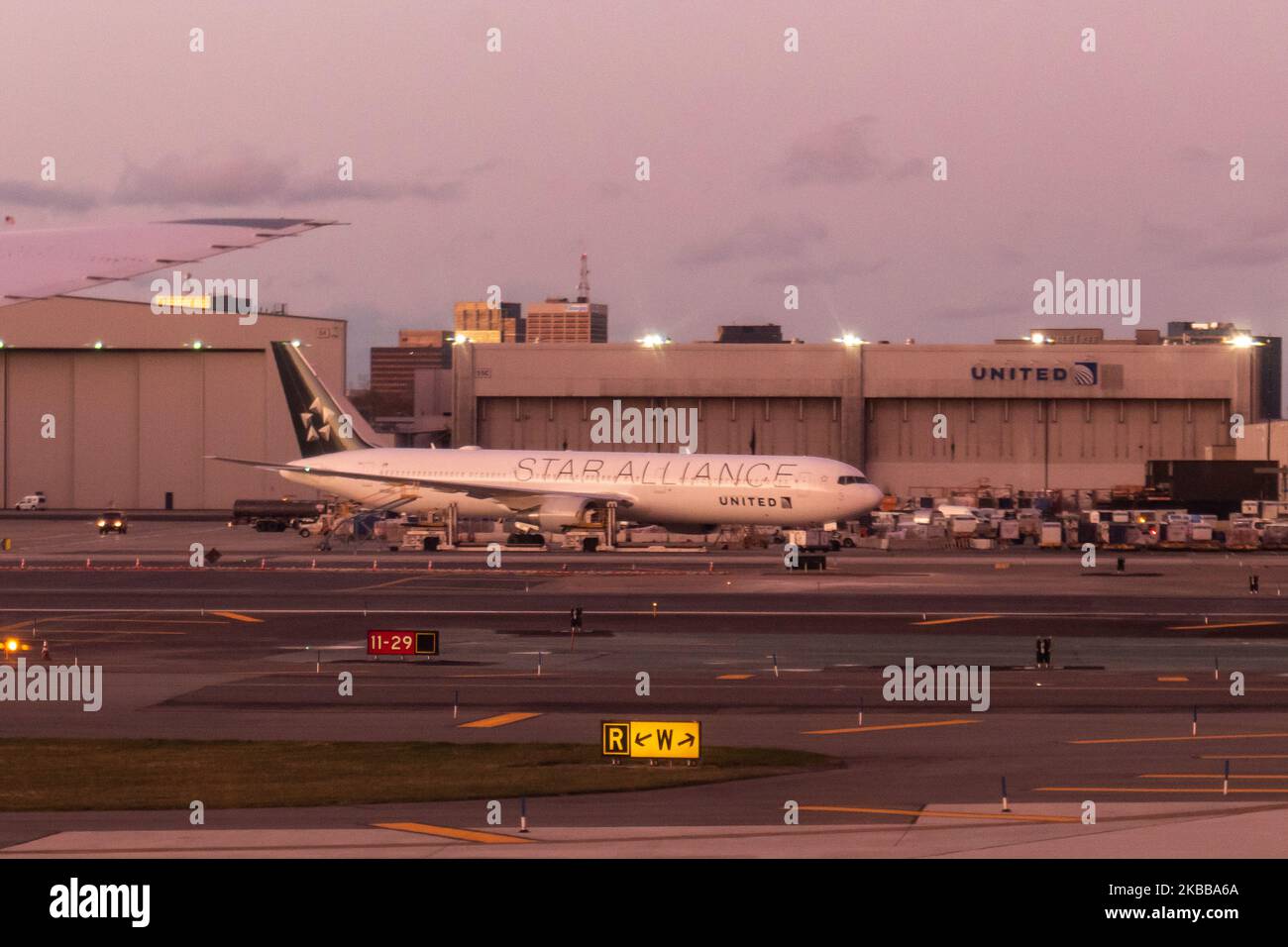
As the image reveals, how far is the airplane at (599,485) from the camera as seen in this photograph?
8094cm

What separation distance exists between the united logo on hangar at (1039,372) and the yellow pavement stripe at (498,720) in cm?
9523

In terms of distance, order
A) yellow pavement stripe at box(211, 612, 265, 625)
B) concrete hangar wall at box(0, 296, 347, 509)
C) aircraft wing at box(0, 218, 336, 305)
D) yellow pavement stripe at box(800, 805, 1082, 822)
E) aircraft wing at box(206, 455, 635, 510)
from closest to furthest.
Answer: aircraft wing at box(0, 218, 336, 305) → yellow pavement stripe at box(800, 805, 1082, 822) → yellow pavement stripe at box(211, 612, 265, 625) → aircraft wing at box(206, 455, 635, 510) → concrete hangar wall at box(0, 296, 347, 509)

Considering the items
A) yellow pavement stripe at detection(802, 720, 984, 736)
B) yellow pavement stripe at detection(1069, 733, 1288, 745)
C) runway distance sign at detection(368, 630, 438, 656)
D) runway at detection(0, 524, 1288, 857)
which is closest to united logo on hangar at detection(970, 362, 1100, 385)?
runway at detection(0, 524, 1288, 857)

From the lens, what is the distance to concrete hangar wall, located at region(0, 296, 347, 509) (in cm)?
12588

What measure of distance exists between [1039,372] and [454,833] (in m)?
107

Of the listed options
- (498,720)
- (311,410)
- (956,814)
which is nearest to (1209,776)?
(956,814)

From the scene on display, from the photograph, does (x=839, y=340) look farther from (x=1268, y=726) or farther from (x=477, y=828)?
(x=477, y=828)

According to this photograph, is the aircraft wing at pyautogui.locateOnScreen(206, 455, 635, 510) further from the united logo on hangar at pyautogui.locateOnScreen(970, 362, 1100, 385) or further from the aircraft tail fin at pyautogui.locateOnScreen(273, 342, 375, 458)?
the united logo on hangar at pyautogui.locateOnScreen(970, 362, 1100, 385)

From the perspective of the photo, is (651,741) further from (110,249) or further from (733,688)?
(110,249)

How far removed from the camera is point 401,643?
39094 millimetres

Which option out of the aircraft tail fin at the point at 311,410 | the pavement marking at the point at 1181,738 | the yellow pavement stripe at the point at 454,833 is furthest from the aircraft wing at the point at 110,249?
the aircraft tail fin at the point at 311,410

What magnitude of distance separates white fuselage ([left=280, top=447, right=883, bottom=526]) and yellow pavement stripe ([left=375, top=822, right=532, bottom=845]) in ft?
200
